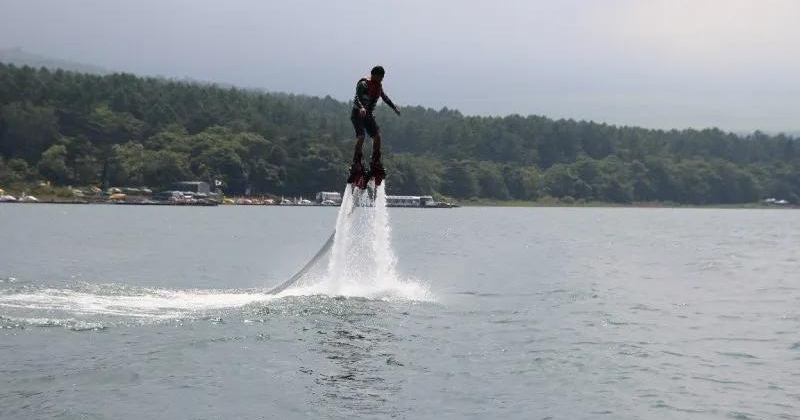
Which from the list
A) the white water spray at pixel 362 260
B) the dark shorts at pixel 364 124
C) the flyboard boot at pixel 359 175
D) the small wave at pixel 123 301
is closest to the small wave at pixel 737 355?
the white water spray at pixel 362 260

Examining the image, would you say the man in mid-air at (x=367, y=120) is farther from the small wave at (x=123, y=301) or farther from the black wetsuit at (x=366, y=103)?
the small wave at (x=123, y=301)

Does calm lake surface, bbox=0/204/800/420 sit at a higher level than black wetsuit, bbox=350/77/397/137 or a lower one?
lower

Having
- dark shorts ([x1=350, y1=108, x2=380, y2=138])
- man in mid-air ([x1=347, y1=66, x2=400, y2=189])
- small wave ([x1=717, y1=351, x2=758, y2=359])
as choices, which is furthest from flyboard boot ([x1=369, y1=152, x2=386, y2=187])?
small wave ([x1=717, y1=351, x2=758, y2=359])

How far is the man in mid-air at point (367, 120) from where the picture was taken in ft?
115

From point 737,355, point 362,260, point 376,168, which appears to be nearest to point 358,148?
point 376,168

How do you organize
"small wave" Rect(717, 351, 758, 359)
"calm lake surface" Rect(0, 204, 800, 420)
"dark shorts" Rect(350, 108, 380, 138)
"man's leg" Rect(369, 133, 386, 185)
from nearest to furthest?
"calm lake surface" Rect(0, 204, 800, 420), "small wave" Rect(717, 351, 758, 359), "dark shorts" Rect(350, 108, 380, 138), "man's leg" Rect(369, 133, 386, 185)

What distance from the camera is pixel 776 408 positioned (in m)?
25.0

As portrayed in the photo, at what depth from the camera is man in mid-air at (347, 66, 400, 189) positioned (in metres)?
34.9

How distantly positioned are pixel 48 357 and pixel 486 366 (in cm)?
1098

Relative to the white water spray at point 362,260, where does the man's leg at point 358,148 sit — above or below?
above

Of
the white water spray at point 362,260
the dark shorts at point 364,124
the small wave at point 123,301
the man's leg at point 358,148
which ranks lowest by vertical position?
the small wave at point 123,301

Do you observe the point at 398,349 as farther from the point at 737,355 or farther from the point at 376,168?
the point at 737,355

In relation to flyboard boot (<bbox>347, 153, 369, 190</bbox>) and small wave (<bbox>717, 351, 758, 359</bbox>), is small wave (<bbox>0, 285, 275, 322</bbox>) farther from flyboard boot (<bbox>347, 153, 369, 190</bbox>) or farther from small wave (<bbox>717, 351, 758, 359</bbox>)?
small wave (<bbox>717, 351, 758, 359</bbox>)

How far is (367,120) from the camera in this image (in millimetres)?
34781
